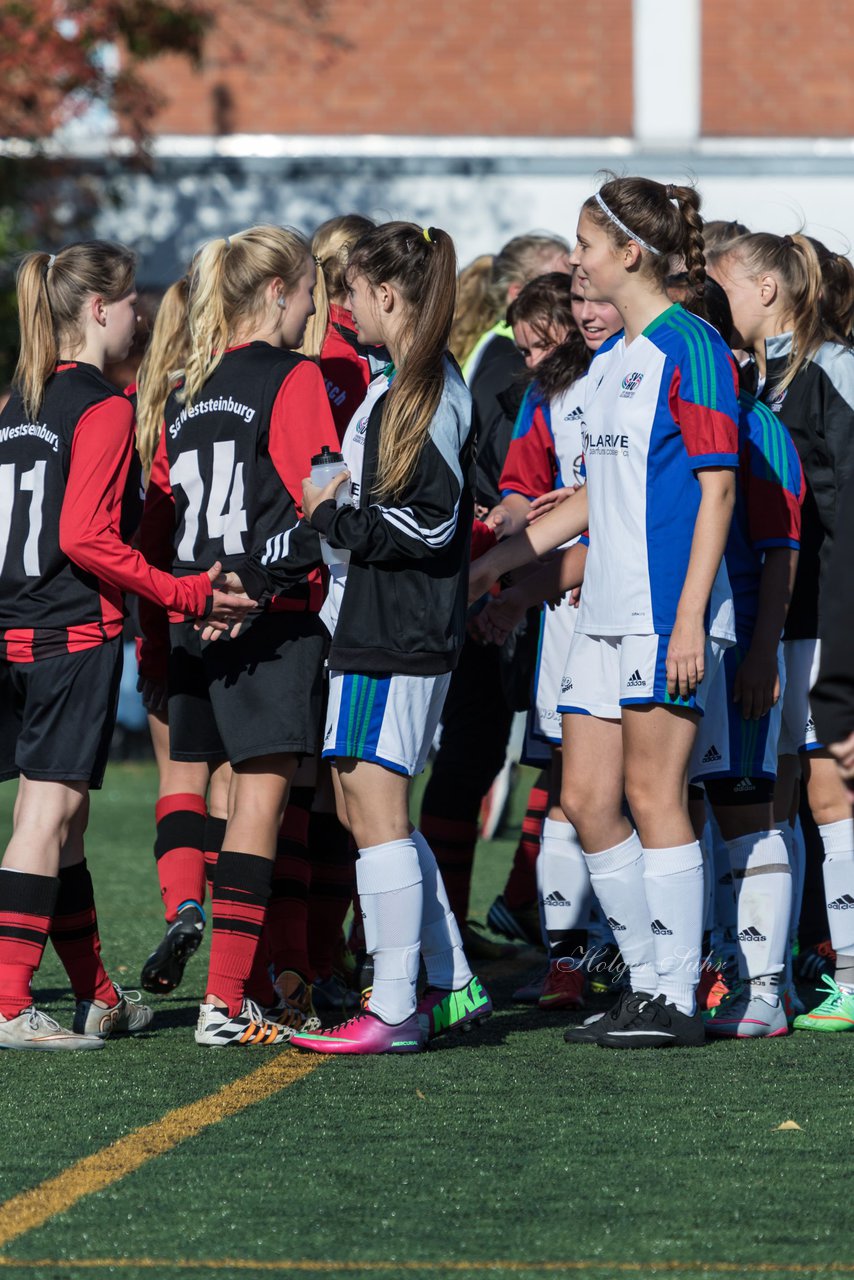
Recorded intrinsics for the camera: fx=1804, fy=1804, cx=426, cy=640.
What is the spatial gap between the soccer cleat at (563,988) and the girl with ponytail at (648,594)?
1.59ft

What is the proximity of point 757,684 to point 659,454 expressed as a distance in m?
0.72

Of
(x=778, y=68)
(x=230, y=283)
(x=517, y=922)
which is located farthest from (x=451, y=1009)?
(x=778, y=68)

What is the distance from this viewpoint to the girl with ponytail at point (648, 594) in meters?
4.28

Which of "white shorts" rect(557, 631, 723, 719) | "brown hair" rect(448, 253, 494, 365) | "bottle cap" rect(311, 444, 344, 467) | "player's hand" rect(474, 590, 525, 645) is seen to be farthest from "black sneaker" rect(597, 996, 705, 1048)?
"brown hair" rect(448, 253, 494, 365)

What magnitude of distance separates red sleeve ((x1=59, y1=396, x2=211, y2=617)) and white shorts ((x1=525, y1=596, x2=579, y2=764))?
4.06 feet

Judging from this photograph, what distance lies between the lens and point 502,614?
4848 mm

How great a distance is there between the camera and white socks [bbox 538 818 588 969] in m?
5.20

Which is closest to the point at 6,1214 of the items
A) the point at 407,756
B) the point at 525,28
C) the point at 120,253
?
the point at 407,756

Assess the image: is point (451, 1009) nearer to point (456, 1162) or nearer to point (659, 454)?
point (456, 1162)

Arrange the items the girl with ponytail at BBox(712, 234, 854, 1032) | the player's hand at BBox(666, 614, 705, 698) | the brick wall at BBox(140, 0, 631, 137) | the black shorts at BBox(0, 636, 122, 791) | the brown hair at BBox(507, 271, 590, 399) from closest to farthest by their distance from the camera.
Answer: the player's hand at BBox(666, 614, 705, 698) < the black shorts at BBox(0, 636, 122, 791) < the girl with ponytail at BBox(712, 234, 854, 1032) < the brown hair at BBox(507, 271, 590, 399) < the brick wall at BBox(140, 0, 631, 137)

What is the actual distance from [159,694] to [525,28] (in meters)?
15.3

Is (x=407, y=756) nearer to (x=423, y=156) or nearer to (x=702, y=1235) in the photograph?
(x=702, y=1235)

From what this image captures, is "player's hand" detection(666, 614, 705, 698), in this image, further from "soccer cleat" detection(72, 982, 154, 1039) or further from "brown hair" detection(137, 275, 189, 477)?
"brown hair" detection(137, 275, 189, 477)

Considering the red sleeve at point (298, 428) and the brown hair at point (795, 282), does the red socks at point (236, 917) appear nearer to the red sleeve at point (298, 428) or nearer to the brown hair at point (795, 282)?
the red sleeve at point (298, 428)
